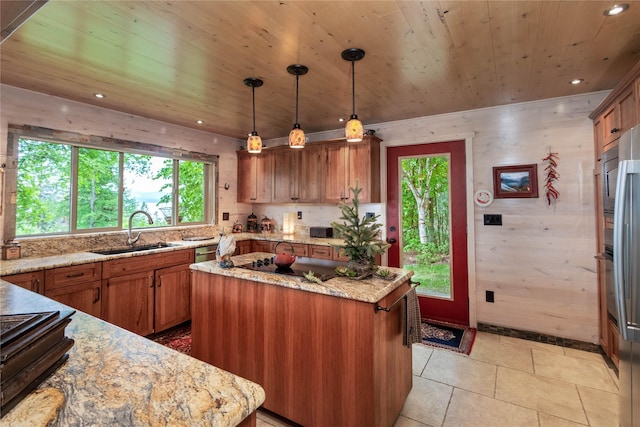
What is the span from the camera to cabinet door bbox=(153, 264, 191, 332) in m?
3.21

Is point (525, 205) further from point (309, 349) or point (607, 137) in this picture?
point (309, 349)

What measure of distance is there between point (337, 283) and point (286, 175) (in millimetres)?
2912

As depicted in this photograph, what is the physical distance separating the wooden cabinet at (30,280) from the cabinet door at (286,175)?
9.15 feet

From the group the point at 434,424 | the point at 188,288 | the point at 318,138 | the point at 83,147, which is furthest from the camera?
the point at 318,138

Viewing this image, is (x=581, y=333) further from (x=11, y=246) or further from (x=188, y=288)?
(x=11, y=246)

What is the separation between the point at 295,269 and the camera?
2.15 meters

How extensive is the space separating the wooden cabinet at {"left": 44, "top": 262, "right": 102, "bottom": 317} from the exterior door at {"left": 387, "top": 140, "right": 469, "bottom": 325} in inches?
126

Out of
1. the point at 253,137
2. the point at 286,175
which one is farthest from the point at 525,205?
the point at 286,175

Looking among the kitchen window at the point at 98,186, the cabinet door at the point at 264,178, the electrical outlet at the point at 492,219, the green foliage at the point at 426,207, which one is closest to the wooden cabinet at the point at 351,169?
the green foliage at the point at 426,207

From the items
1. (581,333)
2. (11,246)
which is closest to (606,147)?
(581,333)

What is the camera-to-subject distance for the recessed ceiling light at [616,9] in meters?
1.62

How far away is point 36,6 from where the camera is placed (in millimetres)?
788

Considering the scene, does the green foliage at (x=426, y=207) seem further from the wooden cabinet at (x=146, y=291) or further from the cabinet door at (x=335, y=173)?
the wooden cabinet at (x=146, y=291)

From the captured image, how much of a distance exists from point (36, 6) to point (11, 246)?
2851 mm
